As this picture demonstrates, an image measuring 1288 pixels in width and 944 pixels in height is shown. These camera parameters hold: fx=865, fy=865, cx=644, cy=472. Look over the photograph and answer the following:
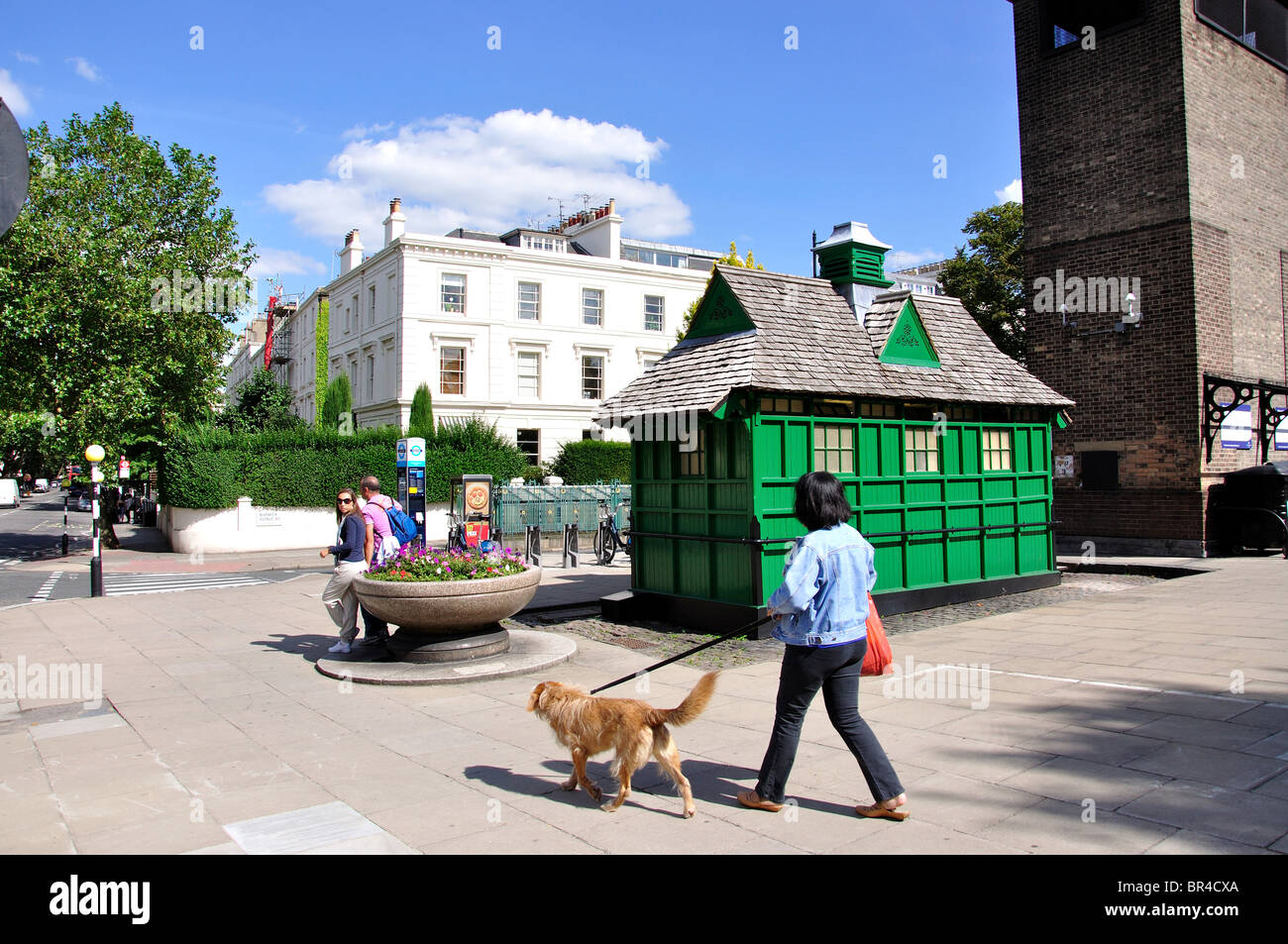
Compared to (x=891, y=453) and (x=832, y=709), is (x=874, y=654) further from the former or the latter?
(x=891, y=453)

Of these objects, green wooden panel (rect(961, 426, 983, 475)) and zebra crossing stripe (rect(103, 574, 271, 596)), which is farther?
zebra crossing stripe (rect(103, 574, 271, 596))

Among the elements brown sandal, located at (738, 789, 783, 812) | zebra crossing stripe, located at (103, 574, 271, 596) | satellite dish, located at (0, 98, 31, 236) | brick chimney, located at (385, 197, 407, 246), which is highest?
brick chimney, located at (385, 197, 407, 246)

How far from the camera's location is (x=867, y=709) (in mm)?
6840

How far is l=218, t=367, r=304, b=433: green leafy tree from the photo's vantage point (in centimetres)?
3919

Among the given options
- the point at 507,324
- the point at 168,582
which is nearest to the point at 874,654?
the point at 168,582

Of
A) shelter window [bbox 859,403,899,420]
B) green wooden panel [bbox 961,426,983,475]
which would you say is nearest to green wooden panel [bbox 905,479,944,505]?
green wooden panel [bbox 961,426,983,475]

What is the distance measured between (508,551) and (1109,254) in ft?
54.2

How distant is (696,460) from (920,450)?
3.39 m

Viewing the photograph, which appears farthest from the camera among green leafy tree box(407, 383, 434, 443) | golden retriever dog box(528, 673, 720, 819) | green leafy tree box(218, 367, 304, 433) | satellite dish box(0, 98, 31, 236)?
green leafy tree box(218, 367, 304, 433)

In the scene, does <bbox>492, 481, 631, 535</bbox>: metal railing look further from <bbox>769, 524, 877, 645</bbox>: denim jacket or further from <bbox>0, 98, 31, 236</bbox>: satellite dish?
<bbox>0, 98, 31, 236</bbox>: satellite dish

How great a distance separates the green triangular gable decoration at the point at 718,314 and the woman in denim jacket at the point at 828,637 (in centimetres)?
695

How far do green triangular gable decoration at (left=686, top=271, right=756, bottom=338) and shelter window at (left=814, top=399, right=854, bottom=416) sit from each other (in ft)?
4.35

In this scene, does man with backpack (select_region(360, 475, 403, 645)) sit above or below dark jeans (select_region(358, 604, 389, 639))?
above
